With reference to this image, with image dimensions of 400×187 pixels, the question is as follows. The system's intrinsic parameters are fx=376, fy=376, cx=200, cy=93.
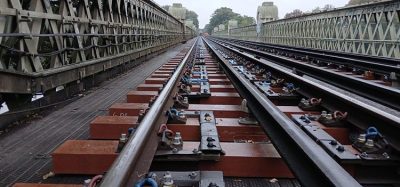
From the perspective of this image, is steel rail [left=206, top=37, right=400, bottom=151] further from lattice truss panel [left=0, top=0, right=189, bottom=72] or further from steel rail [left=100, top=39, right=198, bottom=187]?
lattice truss panel [left=0, top=0, right=189, bottom=72]

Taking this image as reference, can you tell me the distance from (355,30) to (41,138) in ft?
51.4

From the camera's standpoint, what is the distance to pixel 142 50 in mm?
14031

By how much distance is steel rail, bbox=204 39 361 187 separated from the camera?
1639 millimetres

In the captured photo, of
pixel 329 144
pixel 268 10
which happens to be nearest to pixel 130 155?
pixel 329 144

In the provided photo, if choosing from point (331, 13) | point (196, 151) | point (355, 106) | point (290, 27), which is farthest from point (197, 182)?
point (290, 27)

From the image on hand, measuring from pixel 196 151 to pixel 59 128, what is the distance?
2.39 meters

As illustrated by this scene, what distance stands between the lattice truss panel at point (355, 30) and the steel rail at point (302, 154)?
38.2 feet

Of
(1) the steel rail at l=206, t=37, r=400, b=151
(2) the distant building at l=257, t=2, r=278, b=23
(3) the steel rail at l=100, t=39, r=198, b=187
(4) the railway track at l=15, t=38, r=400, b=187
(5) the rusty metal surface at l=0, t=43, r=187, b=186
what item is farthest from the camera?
(2) the distant building at l=257, t=2, r=278, b=23

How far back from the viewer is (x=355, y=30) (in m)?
16.5

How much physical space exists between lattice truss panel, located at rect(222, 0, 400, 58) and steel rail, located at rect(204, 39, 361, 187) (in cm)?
1163

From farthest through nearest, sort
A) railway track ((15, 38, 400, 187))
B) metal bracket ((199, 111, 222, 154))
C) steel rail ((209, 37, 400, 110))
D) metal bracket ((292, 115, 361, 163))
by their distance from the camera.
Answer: steel rail ((209, 37, 400, 110))
metal bracket ((199, 111, 222, 154))
metal bracket ((292, 115, 361, 163))
railway track ((15, 38, 400, 187))

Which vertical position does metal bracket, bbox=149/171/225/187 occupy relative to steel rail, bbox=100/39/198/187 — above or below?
below

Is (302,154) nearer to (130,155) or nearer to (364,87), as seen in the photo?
(130,155)

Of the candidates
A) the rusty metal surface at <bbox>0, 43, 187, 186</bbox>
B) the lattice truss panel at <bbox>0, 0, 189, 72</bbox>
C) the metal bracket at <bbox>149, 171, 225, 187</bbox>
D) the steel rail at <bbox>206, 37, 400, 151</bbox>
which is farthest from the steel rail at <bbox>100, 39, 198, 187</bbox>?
the lattice truss panel at <bbox>0, 0, 189, 72</bbox>
